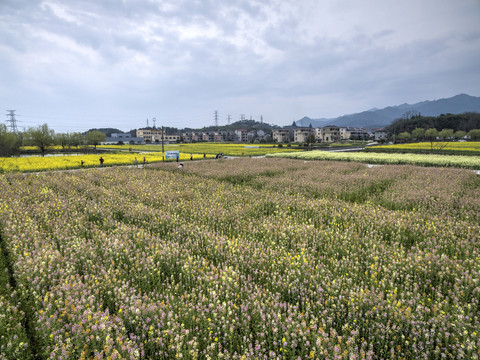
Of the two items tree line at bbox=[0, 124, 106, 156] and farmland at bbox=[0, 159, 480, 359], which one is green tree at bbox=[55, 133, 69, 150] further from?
farmland at bbox=[0, 159, 480, 359]

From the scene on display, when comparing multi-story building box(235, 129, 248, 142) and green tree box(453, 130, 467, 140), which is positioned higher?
multi-story building box(235, 129, 248, 142)

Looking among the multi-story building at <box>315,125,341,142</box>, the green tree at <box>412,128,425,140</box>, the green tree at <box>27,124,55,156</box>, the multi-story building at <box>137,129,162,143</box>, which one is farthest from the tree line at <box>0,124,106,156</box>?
the green tree at <box>412,128,425,140</box>

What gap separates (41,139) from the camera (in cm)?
6303

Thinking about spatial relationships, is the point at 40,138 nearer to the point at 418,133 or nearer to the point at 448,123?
the point at 418,133

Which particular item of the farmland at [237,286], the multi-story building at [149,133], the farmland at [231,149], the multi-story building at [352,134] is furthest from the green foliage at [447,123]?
the multi-story building at [149,133]

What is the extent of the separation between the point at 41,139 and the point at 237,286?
77989 mm

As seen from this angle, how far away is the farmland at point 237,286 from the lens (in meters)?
3.64

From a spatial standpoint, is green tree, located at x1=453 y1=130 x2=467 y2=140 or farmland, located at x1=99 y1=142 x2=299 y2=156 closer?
farmland, located at x1=99 y1=142 x2=299 y2=156

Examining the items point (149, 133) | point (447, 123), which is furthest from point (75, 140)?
point (447, 123)

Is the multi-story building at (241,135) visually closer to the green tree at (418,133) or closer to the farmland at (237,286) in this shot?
the green tree at (418,133)

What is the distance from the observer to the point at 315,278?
5227 millimetres

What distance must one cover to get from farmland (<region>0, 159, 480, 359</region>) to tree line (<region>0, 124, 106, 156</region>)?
64471 millimetres

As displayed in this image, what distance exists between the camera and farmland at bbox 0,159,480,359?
3.64 metres

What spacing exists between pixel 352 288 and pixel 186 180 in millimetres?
15740
